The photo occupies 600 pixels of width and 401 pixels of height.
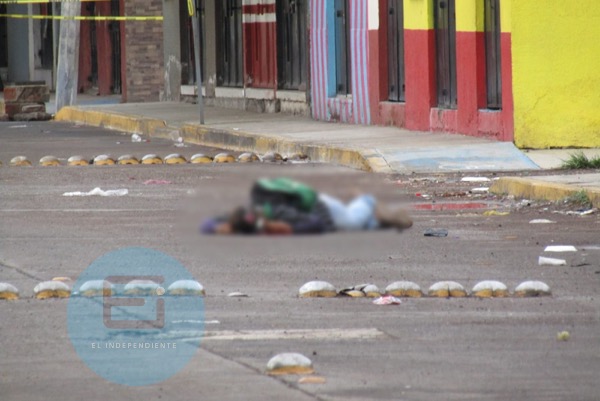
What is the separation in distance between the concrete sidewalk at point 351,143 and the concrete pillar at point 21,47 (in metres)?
14.2

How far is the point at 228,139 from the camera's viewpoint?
832 inches

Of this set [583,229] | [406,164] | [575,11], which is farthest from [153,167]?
[583,229]

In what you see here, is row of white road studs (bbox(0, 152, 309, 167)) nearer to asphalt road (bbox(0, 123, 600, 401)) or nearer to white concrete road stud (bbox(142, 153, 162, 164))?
white concrete road stud (bbox(142, 153, 162, 164))

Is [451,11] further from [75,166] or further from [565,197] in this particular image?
[565,197]

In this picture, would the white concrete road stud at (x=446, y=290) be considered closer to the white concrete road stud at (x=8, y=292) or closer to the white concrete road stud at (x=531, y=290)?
the white concrete road stud at (x=531, y=290)

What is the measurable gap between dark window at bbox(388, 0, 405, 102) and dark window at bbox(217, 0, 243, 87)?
683 cm

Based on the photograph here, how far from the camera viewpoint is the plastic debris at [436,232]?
11680 millimetres

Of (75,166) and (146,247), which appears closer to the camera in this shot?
(146,247)

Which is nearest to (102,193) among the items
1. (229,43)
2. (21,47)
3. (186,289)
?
(186,289)

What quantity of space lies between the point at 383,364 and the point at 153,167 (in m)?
11.3

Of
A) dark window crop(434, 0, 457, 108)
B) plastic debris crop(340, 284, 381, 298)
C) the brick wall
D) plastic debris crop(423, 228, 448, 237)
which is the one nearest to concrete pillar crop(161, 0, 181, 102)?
the brick wall

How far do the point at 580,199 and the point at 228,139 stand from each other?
29.1 ft

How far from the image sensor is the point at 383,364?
275 inches

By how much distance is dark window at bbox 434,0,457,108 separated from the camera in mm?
18938
